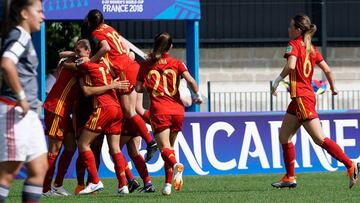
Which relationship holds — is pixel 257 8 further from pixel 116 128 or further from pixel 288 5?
pixel 116 128

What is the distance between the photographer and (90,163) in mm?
12914

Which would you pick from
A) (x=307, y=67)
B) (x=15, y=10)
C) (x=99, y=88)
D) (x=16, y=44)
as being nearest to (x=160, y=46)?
(x=99, y=88)

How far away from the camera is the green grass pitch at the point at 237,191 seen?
12.2 meters

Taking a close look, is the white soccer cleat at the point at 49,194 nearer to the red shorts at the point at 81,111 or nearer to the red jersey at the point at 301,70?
the red shorts at the point at 81,111

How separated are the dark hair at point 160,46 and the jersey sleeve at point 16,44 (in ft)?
14.1

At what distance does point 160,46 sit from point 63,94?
1.21 metres

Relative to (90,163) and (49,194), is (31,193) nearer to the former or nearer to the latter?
(90,163)

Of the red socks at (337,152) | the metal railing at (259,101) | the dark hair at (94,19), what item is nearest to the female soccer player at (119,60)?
the dark hair at (94,19)

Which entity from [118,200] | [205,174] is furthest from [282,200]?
[205,174]

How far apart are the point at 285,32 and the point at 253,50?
37.5 inches

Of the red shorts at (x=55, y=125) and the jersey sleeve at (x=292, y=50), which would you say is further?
the jersey sleeve at (x=292, y=50)

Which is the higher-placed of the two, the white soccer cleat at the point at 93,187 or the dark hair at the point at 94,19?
the dark hair at the point at 94,19

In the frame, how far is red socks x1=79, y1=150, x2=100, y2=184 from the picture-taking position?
12906 mm

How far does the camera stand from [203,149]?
17.4 meters
